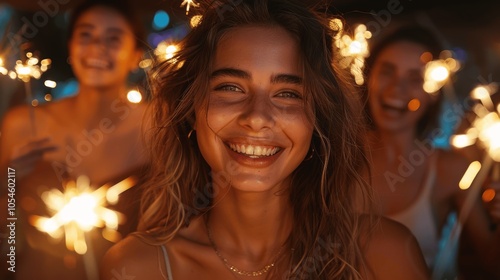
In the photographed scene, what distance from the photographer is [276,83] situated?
1.51 m

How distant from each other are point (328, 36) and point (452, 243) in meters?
1.05

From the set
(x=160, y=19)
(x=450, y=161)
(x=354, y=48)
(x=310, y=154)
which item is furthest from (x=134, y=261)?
(x=450, y=161)

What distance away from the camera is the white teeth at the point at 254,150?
1517mm

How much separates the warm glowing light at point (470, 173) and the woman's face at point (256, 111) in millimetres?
969

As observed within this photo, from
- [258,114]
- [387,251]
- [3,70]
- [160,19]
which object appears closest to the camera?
[258,114]

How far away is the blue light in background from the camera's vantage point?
2174 millimetres

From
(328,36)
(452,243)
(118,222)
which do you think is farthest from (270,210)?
(452,243)

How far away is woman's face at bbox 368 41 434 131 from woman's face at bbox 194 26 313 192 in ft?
2.48

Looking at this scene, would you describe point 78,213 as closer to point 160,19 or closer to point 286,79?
point 160,19

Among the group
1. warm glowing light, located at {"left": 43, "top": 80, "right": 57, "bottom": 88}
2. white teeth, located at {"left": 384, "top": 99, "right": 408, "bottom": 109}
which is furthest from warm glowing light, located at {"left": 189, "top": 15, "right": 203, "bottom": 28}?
white teeth, located at {"left": 384, "top": 99, "right": 408, "bottom": 109}

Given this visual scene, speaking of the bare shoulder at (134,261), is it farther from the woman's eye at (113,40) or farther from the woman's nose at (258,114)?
the woman's eye at (113,40)

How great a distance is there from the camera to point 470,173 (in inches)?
89.0

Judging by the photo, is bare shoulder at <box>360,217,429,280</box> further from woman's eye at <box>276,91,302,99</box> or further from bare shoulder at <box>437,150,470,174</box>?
bare shoulder at <box>437,150,470,174</box>

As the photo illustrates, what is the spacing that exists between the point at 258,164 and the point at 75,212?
35.1 inches
